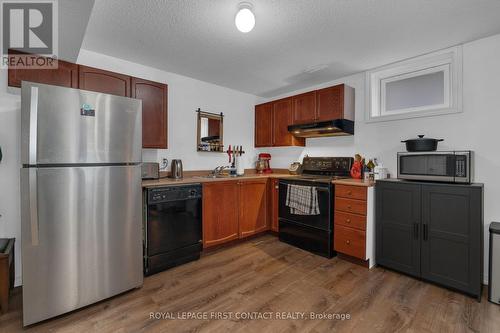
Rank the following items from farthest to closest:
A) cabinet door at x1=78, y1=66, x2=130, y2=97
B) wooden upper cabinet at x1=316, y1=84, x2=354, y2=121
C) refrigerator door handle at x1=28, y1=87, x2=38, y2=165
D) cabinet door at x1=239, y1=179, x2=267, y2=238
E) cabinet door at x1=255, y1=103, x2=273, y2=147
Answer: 1. cabinet door at x1=255, y1=103, x2=273, y2=147
2. cabinet door at x1=239, y1=179, x2=267, y2=238
3. wooden upper cabinet at x1=316, y1=84, x2=354, y2=121
4. cabinet door at x1=78, y1=66, x2=130, y2=97
5. refrigerator door handle at x1=28, y1=87, x2=38, y2=165

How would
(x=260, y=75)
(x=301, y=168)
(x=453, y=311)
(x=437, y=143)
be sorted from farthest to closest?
(x=301, y=168), (x=260, y=75), (x=437, y=143), (x=453, y=311)

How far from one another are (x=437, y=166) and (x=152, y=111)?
10.0 feet

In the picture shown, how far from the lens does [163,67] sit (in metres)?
3.01

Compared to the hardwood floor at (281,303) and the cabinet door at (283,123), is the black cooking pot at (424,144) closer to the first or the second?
the hardwood floor at (281,303)

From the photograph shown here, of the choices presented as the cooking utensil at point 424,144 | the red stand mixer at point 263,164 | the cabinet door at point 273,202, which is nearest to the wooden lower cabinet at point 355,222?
the cooking utensil at point 424,144

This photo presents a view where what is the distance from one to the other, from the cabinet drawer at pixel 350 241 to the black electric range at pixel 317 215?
82 millimetres

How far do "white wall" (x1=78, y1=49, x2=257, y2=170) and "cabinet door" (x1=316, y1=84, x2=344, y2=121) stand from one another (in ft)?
4.53

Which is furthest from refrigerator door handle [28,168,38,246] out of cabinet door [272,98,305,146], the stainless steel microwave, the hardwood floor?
the stainless steel microwave

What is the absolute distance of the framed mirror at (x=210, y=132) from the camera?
3.50 m

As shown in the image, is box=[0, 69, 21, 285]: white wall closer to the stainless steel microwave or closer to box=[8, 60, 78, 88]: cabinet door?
box=[8, 60, 78, 88]: cabinet door

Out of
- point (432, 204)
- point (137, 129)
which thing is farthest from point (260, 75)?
point (432, 204)

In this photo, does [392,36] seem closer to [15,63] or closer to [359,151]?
[359,151]

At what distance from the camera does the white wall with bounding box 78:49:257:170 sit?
284 centimetres

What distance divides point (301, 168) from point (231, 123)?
138 centimetres
